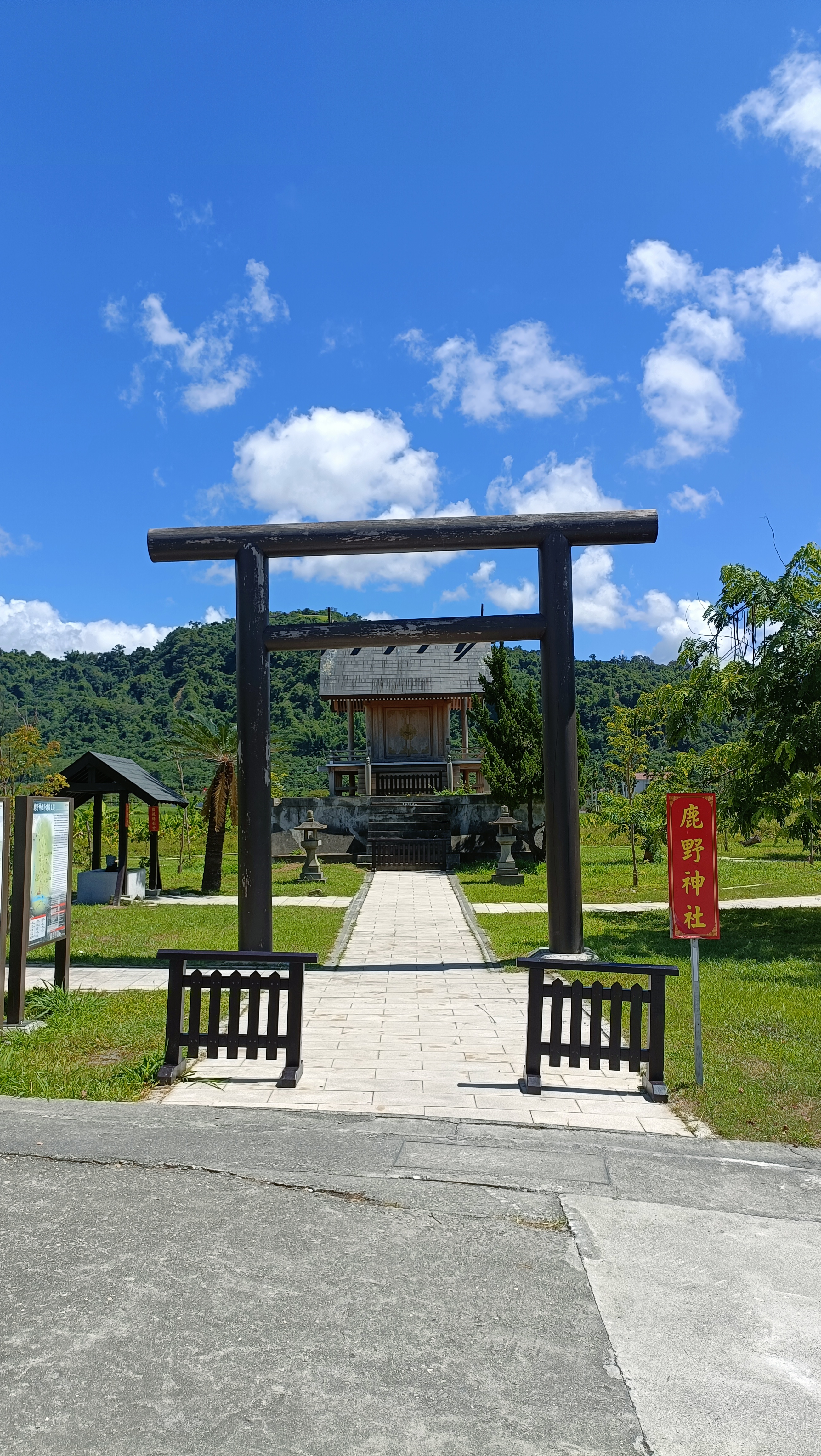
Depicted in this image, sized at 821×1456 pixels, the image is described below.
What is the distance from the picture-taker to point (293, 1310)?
3094 millimetres

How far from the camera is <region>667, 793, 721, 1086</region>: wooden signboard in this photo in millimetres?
6062

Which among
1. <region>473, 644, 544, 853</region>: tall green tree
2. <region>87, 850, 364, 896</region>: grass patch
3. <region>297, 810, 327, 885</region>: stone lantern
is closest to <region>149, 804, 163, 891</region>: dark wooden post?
<region>87, 850, 364, 896</region>: grass patch

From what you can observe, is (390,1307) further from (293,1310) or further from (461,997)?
(461,997)

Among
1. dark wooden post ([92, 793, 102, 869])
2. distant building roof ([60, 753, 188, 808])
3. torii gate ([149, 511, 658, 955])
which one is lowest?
dark wooden post ([92, 793, 102, 869])

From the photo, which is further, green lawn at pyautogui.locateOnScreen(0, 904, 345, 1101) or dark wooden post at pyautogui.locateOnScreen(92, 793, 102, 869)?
dark wooden post at pyautogui.locateOnScreen(92, 793, 102, 869)

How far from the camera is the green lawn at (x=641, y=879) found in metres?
17.0

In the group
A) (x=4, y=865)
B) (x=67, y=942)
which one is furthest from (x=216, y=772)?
(x=4, y=865)

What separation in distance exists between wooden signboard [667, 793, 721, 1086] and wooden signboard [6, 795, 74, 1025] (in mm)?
4699

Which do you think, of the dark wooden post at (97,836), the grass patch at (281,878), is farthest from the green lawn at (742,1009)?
the dark wooden post at (97,836)

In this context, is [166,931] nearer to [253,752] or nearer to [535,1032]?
[253,752]

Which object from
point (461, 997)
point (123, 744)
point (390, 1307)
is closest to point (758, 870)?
point (461, 997)

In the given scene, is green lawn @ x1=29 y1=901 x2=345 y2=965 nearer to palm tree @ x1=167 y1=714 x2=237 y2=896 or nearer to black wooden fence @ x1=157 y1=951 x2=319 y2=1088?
palm tree @ x1=167 y1=714 x2=237 y2=896

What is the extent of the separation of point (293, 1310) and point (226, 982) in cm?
306

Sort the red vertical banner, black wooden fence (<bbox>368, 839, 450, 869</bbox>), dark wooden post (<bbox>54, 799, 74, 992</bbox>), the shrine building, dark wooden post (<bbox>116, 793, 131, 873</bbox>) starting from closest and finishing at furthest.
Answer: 1. the red vertical banner
2. dark wooden post (<bbox>54, 799, 74, 992</bbox>)
3. dark wooden post (<bbox>116, 793, 131, 873</bbox>)
4. black wooden fence (<bbox>368, 839, 450, 869</bbox>)
5. the shrine building
